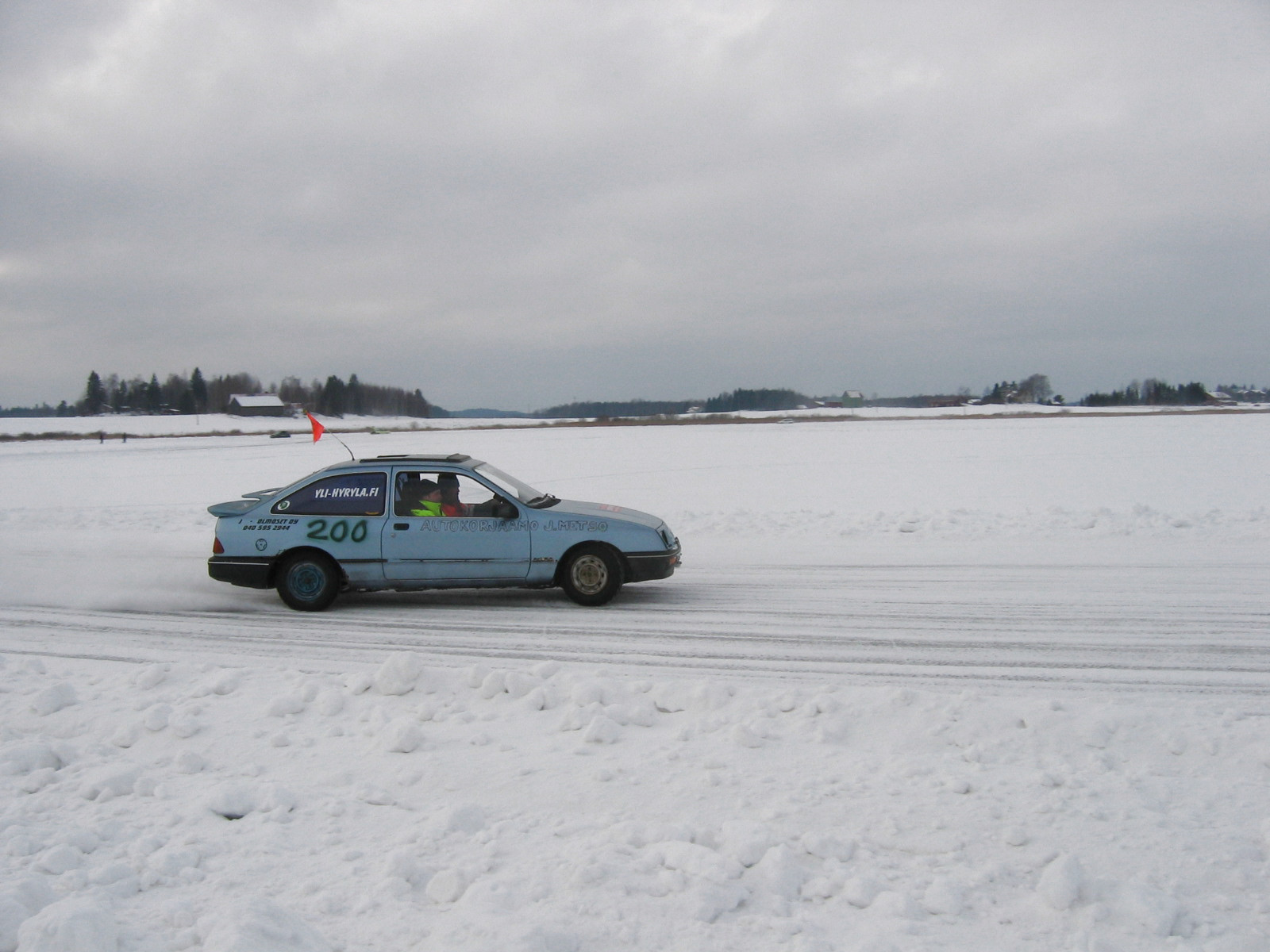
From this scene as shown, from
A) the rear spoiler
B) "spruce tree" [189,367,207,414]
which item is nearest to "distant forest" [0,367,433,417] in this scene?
"spruce tree" [189,367,207,414]

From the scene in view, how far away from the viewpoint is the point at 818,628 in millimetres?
7094

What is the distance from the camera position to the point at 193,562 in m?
10.4

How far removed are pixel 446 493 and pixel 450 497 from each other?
7 centimetres

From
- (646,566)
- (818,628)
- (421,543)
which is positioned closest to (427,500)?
(421,543)

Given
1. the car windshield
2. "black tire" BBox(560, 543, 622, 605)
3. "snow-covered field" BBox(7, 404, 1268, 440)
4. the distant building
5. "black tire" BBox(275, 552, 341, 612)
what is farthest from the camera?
the distant building

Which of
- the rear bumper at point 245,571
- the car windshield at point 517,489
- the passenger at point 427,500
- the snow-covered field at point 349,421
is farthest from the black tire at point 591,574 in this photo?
the snow-covered field at point 349,421

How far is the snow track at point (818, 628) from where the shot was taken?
5988mm

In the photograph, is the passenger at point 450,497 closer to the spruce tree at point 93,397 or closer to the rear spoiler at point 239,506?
the rear spoiler at point 239,506

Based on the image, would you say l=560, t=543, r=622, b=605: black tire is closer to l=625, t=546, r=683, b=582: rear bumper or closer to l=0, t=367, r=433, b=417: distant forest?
l=625, t=546, r=683, b=582: rear bumper

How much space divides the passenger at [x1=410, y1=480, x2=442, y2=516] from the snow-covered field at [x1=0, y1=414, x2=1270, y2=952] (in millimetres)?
1010

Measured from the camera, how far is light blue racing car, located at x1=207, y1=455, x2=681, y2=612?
8.10 meters

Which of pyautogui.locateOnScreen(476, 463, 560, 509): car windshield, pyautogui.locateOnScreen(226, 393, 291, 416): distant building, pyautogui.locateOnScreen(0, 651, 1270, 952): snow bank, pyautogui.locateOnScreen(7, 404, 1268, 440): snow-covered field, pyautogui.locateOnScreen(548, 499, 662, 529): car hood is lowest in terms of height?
pyautogui.locateOnScreen(0, 651, 1270, 952): snow bank

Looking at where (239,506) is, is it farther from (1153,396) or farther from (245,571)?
(1153,396)

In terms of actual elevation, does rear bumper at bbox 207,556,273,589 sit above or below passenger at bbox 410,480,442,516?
below
